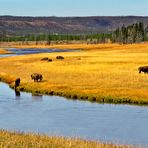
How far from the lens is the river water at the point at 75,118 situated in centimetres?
2670

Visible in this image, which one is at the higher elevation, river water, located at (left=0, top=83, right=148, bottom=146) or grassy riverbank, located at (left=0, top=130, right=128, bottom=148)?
grassy riverbank, located at (left=0, top=130, right=128, bottom=148)

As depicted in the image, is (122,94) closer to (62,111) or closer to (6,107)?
(62,111)

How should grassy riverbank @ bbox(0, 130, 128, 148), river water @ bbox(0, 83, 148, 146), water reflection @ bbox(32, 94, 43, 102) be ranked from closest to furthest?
grassy riverbank @ bbox(0, 130, 128, 148)
river water @ bbox(0, 83, 148, 146)
water reflection @ bbox(32, 94, 43, 102)

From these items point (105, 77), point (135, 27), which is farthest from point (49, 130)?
point (135, 27)

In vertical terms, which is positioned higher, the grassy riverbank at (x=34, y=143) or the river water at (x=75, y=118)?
the grassy riverbank at (x=34, y=143)

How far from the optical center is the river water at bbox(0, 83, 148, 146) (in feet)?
87.6

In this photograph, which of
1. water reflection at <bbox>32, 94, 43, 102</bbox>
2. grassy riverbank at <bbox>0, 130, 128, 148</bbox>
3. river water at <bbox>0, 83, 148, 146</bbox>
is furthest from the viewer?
water reflection at <bbox>32, 94, 43, 102</bbox>

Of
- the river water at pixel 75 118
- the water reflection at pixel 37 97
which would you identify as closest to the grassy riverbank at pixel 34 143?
the river water at pixel 75 118

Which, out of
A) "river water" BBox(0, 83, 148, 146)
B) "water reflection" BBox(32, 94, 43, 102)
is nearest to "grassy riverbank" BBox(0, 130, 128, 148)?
"river water" BBox(0, 83, 148, 146)

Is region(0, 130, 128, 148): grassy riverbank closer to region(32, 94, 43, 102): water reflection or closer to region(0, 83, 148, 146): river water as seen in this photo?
region(0, 83, 148, 146): river water

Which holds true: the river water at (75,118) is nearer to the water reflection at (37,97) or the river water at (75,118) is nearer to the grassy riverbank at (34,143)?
the water reflection at (37,97)

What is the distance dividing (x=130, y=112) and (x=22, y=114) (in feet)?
25.4

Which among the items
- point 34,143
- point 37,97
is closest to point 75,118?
point 37,97

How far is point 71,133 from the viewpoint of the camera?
26938mm
